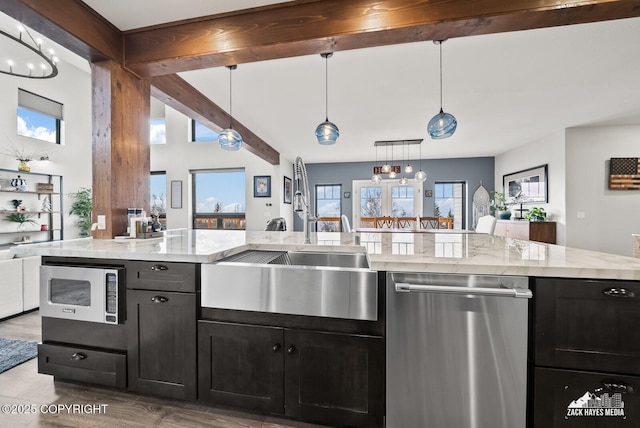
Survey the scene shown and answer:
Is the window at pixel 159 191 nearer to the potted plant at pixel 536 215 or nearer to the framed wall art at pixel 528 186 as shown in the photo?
the potted plant at pixel 536 215

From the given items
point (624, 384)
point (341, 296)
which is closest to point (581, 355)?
point (624, 384)

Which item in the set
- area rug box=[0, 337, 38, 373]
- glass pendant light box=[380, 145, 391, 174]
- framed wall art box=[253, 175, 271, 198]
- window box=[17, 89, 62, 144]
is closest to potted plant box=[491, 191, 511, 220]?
glass pendant light box=[380, 145, 391, 174]

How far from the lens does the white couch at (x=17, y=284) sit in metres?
2.62

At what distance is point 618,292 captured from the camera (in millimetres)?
1075

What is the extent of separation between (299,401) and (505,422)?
89 cm

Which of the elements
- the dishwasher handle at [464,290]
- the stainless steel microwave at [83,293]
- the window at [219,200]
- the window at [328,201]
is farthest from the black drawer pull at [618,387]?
the window at [328,201]

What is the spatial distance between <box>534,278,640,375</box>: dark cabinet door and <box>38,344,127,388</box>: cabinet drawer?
208 cm

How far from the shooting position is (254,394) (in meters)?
1.37

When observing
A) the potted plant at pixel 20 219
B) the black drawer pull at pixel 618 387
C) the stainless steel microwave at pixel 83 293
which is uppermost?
the potted plant at pixel 20 219

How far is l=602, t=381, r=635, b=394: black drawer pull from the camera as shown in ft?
3.51

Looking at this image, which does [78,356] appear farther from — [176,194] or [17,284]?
[176,194]

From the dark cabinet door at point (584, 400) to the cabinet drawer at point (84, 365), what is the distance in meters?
2.04

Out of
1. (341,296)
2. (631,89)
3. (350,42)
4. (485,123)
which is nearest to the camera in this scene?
(341,296)

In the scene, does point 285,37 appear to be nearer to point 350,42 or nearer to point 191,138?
point 350,42
